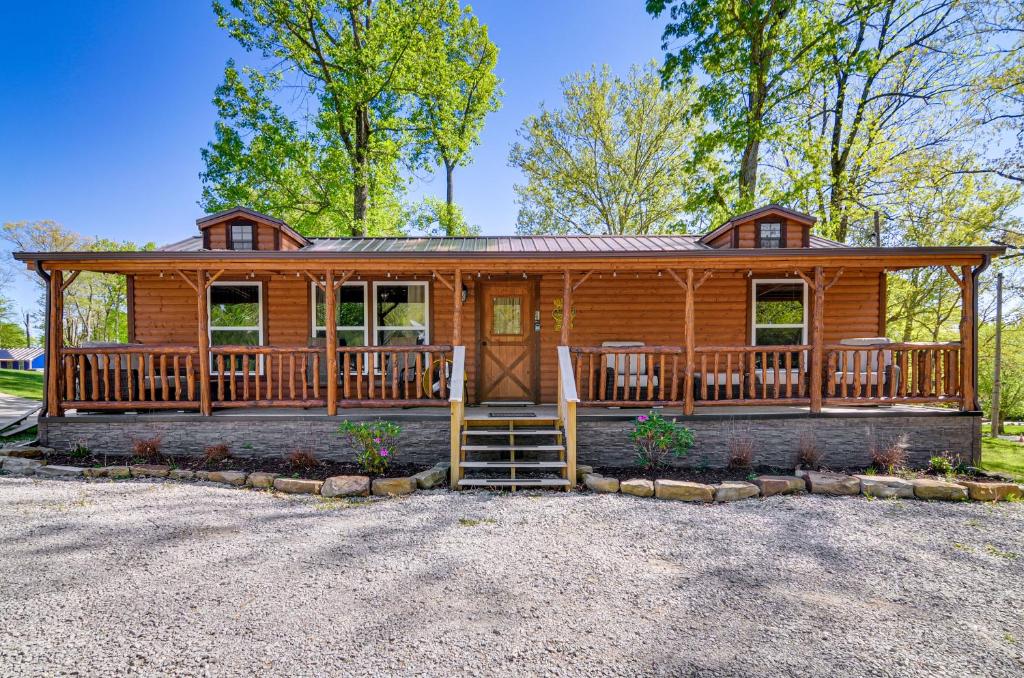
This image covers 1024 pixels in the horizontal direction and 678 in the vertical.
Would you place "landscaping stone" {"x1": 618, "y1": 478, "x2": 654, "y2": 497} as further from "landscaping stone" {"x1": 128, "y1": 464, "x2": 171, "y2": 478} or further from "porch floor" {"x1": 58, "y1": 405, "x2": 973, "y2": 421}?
"landscaping stone" {"x1": 128, "y1": 464, "x2": 171, "y2": 478}

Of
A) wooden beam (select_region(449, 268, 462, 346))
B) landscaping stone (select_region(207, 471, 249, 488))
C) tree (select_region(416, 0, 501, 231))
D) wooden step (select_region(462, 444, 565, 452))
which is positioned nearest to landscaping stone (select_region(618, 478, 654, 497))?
wooden step (select_region(462, 444, 565, 452))

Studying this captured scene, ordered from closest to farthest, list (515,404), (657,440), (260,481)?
1. (260,481)
2. (657,440)
3. (515,404)

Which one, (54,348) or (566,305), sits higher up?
(566,305)

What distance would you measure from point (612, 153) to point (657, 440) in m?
16.0

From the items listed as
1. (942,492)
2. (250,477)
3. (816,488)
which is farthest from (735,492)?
(250,477)

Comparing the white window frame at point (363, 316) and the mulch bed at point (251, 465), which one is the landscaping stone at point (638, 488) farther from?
the white window frame at point (363, 316)

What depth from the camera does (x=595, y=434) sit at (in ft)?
21.3

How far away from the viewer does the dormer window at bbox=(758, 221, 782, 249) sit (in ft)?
28.0

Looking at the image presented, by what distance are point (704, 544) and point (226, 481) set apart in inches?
212

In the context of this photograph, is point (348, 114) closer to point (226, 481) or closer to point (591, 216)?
point (591, 216)

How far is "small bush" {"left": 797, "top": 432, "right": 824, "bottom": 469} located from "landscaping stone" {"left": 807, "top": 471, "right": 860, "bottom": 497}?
Result: 74cm

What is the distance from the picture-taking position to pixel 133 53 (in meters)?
15.5

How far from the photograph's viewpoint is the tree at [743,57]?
12656 millimetres

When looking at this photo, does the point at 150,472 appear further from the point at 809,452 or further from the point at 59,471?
the point at 809,452
